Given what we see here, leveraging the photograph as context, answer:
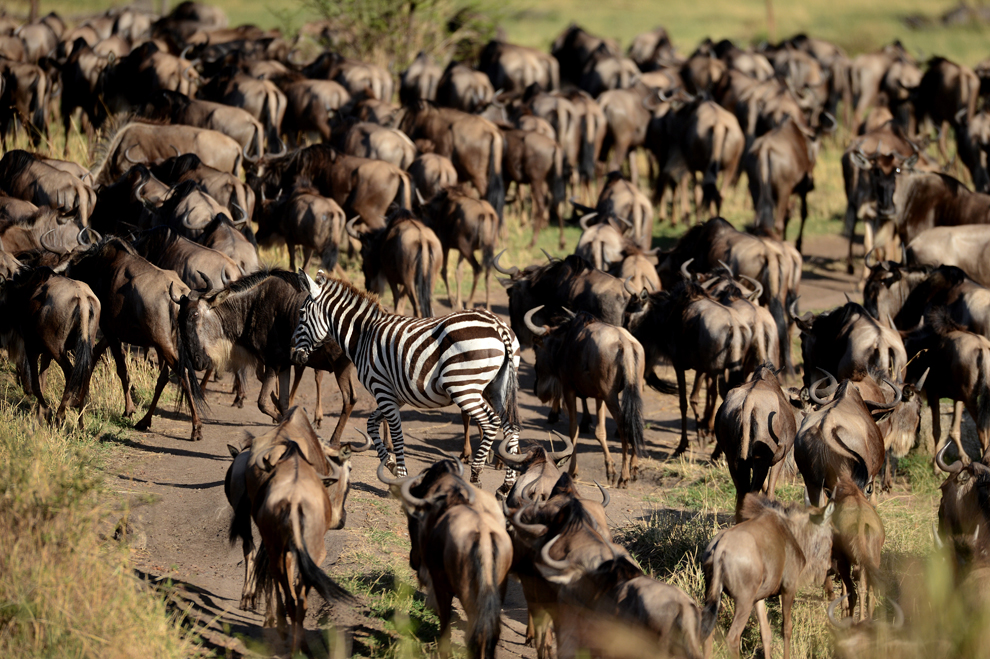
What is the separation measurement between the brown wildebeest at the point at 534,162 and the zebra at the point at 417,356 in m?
6.63

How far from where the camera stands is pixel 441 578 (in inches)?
201

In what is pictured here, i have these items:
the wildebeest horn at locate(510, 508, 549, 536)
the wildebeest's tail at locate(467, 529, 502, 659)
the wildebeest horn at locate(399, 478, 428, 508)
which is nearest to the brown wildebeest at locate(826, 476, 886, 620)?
the wildebeest horn at locate(510, 508, 549, 536)

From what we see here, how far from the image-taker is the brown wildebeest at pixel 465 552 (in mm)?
4887

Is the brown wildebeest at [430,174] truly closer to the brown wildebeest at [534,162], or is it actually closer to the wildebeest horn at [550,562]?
the brown wildebeest at [534,162]

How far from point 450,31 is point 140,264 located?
49.2ft

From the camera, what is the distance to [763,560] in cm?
531

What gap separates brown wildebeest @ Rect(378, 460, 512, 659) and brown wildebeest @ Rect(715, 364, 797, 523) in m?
2.32

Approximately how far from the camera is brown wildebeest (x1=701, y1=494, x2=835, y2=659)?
5219mm

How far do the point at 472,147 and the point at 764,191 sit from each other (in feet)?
12.8

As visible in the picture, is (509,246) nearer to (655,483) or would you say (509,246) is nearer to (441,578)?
(655,483)

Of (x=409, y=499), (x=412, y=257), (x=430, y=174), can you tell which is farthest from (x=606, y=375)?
(x=430, y=174)

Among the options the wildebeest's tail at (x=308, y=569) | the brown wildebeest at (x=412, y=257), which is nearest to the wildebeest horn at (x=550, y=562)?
the wildebeest's tail at (x=308, y=569)

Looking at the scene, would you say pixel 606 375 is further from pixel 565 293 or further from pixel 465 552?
pixel 465 552

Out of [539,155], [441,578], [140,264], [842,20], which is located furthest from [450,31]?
[842,20]
